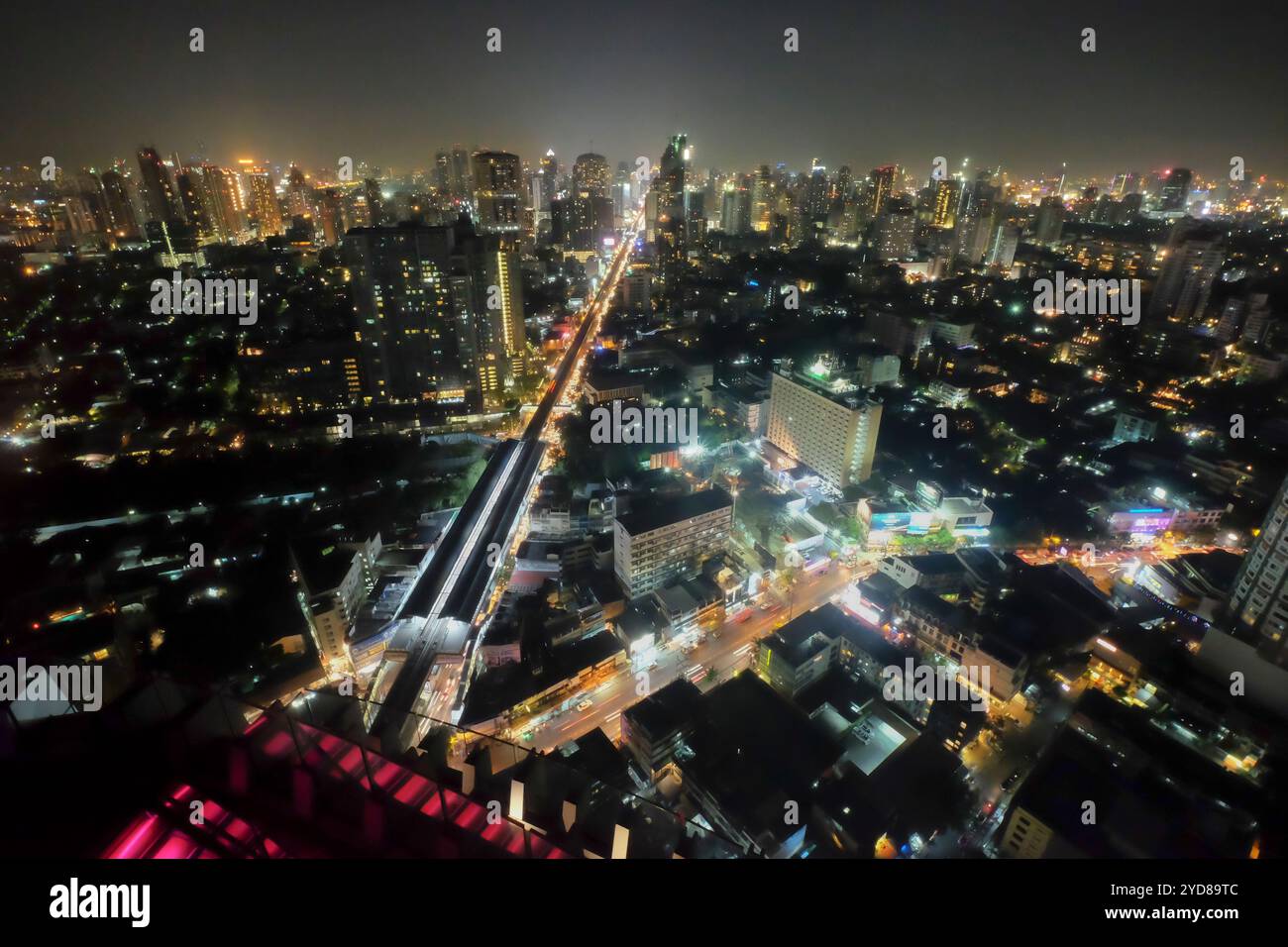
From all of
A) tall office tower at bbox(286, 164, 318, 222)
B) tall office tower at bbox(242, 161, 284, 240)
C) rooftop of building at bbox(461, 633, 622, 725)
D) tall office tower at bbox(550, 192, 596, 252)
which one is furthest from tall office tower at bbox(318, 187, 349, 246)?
rooftop of building at bbox(461, 633, 622, 725)

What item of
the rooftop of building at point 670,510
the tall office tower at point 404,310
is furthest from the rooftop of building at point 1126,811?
the tall office tower at point 404,310

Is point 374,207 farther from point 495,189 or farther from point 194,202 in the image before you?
point 194,202

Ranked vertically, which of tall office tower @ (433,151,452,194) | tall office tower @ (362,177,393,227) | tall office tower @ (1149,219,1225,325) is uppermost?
tall office tower @ (433,151,452,194)

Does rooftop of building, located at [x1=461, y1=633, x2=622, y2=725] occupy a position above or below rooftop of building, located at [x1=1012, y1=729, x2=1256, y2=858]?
above

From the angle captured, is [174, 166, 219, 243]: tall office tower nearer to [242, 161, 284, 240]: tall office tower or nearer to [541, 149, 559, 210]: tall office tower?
[242, 161, 284, 240]: tall office tower

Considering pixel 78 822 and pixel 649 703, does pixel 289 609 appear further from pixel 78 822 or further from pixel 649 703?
pixel 78 822

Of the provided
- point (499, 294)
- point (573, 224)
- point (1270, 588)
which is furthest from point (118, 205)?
point (1270, 588)
